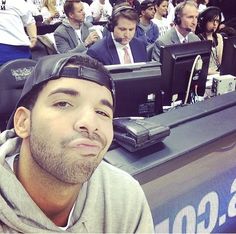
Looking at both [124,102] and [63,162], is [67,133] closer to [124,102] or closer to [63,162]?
[63,162]

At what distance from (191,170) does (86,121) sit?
636 mm

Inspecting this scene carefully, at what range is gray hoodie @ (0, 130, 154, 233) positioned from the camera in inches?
30.8

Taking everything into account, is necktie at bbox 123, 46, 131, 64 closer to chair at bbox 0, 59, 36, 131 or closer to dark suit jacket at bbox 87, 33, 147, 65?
dark suit jacket at bbox 87, 33, 147, 65

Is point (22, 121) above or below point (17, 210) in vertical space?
above

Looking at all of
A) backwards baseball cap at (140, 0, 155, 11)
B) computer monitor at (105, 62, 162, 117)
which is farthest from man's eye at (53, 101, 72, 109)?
backwards baseball cap at (140, 0, 155, 11)

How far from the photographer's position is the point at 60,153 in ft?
2.57

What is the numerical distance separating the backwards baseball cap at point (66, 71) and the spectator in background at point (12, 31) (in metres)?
2.07

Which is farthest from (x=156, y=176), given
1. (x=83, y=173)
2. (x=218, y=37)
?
(x=218, y=37)

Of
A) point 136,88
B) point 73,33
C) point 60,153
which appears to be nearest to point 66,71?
point 60,153

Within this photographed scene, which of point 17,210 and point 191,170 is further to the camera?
point 191,170

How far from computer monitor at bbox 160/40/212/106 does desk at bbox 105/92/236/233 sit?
0.31 metres

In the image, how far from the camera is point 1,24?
2828 mm

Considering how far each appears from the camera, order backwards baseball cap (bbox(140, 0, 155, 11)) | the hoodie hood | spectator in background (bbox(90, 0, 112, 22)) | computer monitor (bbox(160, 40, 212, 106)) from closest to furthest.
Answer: the hoodie hood, computer monitor (bbox(160, 40, 212, 106)), backwards baseball cap (bbox(140, 0, 155, 11)), spectator in background (bbox(90, 0, 112, 22))

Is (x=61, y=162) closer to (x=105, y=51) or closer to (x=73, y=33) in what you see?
(x=105, y=51)
